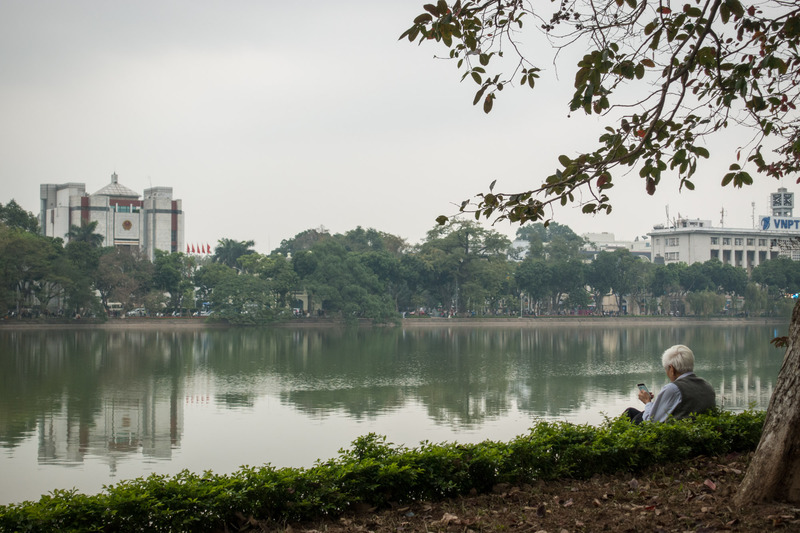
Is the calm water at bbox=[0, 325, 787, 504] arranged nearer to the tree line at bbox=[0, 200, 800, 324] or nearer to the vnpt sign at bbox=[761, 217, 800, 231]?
the tree line at bbox=[0, 200, 800, 324]

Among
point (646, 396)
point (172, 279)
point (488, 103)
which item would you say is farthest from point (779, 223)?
point (488, 103)

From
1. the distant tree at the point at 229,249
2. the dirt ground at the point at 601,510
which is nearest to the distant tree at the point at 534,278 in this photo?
the distant tree at the point at 229,249

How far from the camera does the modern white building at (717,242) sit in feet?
291

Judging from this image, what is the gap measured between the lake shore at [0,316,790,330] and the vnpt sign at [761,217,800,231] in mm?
20471

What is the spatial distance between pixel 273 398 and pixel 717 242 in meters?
84.2

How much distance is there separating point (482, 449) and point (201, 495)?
1744 millimetres

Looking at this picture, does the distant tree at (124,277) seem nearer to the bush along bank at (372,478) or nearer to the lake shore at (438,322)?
the lake shore at (438,322)

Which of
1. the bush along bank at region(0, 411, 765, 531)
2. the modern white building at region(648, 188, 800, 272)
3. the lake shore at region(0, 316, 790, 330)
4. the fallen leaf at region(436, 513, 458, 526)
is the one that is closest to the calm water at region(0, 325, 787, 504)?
the bush along bank at region(0, 411, 765, 531)

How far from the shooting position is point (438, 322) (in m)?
59.2

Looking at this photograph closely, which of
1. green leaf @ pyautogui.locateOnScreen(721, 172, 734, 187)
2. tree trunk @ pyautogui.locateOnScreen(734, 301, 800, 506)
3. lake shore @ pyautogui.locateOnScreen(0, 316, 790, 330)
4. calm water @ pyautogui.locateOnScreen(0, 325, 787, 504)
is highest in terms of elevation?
green leaf @ pyautogui.locateOnScreen(721, 172, 734, 187)

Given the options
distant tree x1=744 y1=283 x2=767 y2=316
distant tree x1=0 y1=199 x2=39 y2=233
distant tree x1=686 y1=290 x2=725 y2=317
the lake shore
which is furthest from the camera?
distant tree x1=744 y1=283 x2=767 y2=316

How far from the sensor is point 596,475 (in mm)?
5086

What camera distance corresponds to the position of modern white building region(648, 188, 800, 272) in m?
88.6

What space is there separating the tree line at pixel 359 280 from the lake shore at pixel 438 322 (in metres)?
0.90
